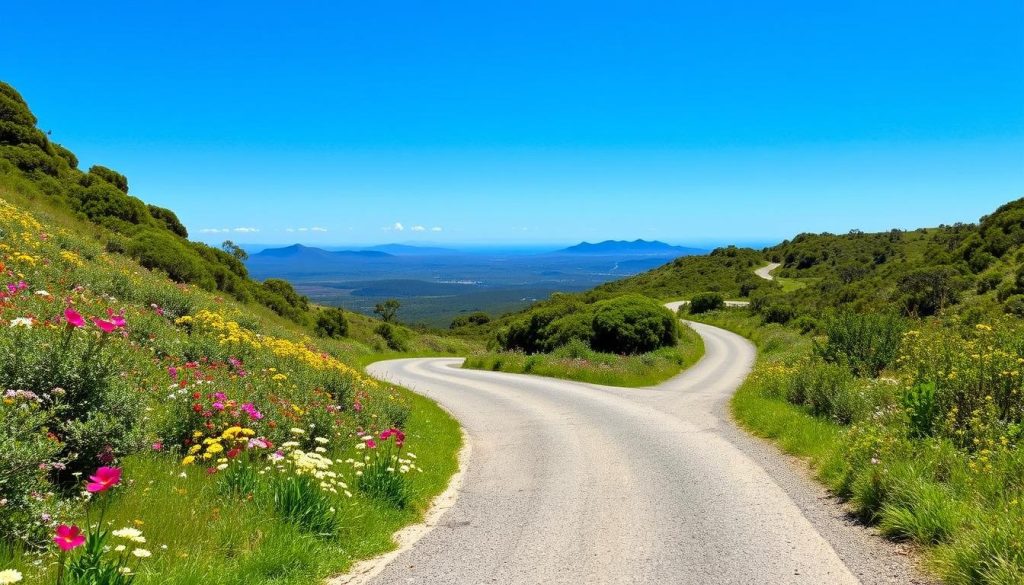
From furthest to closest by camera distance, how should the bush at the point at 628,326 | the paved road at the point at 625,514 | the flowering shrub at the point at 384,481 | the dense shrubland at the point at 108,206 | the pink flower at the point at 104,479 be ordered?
the bush at the point at 628,326 < the dense shrubland at the point at 108,206 < the flowering shrub at the point at 384,481 < the paved road at the point at 625,514 < the pink flower at the point at 104,479

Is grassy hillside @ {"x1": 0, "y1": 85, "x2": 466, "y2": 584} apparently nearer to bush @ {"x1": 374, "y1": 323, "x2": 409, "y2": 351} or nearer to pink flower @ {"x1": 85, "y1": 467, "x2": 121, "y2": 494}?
pink flower @ {"x1": 85, "y1": 467, "x2": 121, "y2": 494}

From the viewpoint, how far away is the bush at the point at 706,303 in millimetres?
68938

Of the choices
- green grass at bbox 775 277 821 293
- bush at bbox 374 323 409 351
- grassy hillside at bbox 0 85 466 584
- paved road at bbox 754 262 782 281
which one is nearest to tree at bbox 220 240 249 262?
bush at bbox 374 323 409 351

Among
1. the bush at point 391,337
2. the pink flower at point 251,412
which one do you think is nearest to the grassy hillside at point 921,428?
the pink flower at point 251,412

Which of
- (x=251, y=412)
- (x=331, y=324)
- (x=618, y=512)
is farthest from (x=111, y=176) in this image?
(x=618, y=512)

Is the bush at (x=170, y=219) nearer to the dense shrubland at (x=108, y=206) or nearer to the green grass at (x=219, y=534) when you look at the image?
the dense shrubland at (x=108, y=206)

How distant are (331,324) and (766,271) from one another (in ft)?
285

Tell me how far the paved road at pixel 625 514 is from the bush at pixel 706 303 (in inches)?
2245

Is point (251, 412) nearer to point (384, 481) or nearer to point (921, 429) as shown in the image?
point (384, 481)

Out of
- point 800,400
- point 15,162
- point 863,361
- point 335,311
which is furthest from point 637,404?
point 335,311

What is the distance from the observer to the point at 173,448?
6.52m

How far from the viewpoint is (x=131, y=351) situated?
8.82 meters

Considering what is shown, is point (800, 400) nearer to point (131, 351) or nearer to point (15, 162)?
point (131, 351)

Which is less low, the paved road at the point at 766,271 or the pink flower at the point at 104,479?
the pink flower at the point at 104,479
